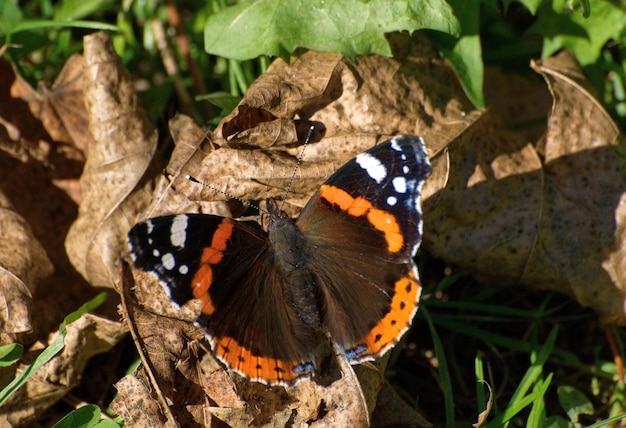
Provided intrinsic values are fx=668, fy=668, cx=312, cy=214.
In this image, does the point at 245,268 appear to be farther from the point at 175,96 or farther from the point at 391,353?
the point at 175,96

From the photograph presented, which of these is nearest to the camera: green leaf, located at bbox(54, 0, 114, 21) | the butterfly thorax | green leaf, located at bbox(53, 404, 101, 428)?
the butterfly thorax

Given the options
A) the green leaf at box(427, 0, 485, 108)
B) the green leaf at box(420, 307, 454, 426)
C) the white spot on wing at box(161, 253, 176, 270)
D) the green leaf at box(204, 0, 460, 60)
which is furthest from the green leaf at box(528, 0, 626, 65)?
the white spot on wing at box(161, 253, 176, 270)

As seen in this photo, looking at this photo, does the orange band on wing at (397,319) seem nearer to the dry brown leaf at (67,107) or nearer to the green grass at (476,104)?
the green grass at (476,104)

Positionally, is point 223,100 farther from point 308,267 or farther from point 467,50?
point 467,50

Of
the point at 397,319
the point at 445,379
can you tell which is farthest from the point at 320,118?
the point at 445,379

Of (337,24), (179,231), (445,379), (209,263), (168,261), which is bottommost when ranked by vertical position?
(445,379)

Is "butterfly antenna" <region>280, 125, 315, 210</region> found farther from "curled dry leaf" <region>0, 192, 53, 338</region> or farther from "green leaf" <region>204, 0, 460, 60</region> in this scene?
"curled dry leaf" <region>0, 192, 53, 338</region>
